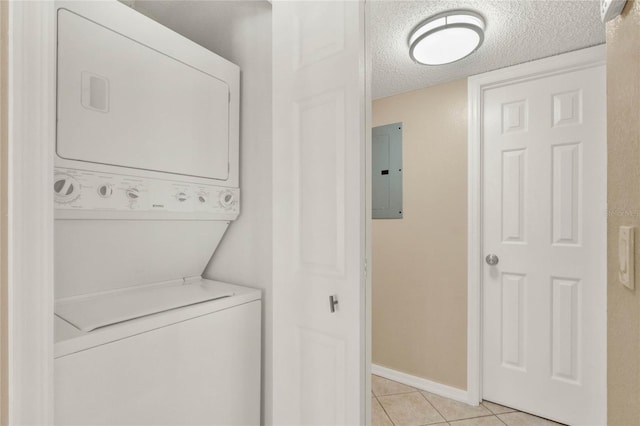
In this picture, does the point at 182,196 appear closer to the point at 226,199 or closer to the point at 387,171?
the point at 226,199

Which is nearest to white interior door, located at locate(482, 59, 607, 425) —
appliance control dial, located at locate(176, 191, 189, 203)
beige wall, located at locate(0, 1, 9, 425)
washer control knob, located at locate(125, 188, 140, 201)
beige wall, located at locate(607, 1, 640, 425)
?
beige wall, located at locate(607, 1, 640, 425)

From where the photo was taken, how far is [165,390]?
1.19m

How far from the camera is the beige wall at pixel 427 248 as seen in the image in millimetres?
2463

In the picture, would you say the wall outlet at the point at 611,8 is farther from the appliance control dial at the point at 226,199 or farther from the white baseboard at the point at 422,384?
the white baseboard at the point at 422,384

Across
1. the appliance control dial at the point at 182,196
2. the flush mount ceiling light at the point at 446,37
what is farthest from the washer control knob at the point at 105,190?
the flush mount ceiling light at the point at 446,37

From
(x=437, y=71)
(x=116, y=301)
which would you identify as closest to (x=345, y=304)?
(x=116, y=301)

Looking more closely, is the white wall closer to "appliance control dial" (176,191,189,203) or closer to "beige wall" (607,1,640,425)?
"appliance control dial" (176,191,189,203)

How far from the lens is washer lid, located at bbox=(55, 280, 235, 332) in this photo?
109 centimetres

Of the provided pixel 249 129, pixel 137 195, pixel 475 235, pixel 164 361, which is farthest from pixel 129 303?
pixel 475 235

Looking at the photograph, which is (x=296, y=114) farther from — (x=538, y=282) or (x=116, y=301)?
(x=538, y=282)

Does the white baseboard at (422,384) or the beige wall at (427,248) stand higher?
the beige wall at (427,248)

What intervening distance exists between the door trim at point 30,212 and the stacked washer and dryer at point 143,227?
123mm

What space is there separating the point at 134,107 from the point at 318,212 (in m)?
0.80

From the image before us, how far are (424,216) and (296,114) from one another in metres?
1.62
